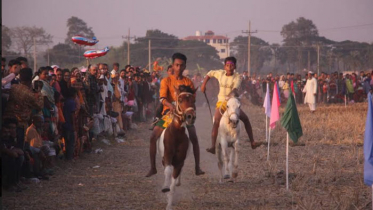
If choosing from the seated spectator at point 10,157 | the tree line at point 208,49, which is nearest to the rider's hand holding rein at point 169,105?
the seated spectator at point 10,157

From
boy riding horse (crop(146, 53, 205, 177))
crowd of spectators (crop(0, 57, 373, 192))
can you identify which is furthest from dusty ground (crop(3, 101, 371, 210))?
boy riding horse (crop(146, 53, 205, 177))

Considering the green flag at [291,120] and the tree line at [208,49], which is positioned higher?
A: the tree line at [208,49]

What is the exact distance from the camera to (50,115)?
532 inches

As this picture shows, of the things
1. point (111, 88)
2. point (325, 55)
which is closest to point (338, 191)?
point (111, 88)

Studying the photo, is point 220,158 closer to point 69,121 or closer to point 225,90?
point 225,90

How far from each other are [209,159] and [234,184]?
396 cm

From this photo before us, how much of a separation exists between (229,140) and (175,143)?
2903 millimetres

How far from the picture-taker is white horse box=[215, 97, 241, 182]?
38.1 ft

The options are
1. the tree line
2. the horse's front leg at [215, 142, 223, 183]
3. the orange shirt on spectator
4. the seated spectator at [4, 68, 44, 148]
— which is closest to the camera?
the seated spectator at [4, 68, 44, 148]

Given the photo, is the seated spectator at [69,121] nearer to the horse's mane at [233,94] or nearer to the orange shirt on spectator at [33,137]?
the orange shirt on spectator at [33,137]

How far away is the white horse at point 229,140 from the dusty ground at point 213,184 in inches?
12.9

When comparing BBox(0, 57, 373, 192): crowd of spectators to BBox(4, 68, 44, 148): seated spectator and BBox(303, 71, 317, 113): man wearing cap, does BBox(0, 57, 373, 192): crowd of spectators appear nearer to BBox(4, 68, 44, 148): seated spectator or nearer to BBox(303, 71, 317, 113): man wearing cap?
BBox(4, 68, 44, 148): seated spectator

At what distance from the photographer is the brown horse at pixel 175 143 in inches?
354

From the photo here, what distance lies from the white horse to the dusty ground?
1.07 ft
